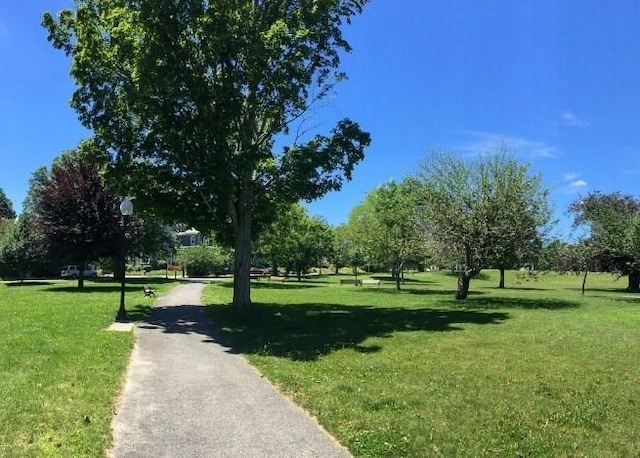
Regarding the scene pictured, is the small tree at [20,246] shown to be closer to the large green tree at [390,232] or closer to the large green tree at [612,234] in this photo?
the large green tree at [390,232]

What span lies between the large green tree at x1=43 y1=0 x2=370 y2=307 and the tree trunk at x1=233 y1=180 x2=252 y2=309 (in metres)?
0.04

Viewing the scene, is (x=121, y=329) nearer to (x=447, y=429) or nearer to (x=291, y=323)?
(x=291, y=323)

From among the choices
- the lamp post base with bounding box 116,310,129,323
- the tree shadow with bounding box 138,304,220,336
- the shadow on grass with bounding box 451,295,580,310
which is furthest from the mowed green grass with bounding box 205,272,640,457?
the shadow on grass with bounding box 451,295,580,310

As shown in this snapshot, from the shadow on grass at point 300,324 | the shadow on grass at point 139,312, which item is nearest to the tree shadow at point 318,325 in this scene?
the shadow on grass at point 300,324

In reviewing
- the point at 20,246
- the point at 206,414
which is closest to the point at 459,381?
the point at 206,414

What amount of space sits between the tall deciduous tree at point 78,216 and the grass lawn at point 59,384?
790 inches

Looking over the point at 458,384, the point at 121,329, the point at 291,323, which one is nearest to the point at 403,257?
the point at 291,323

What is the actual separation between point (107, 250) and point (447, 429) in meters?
33.6

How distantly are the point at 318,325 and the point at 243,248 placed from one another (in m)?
5.14

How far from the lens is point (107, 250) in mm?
36688

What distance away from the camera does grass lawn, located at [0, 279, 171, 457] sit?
5.95m

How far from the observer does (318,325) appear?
17062mm

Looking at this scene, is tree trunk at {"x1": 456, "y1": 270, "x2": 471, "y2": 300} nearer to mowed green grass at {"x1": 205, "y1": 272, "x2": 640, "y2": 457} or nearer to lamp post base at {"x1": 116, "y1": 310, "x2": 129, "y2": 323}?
mowed green grass at {"x1": 205, "y1": 272, "x2": 640, "y2": 457}

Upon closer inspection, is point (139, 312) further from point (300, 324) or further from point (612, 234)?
point (612, 234)
